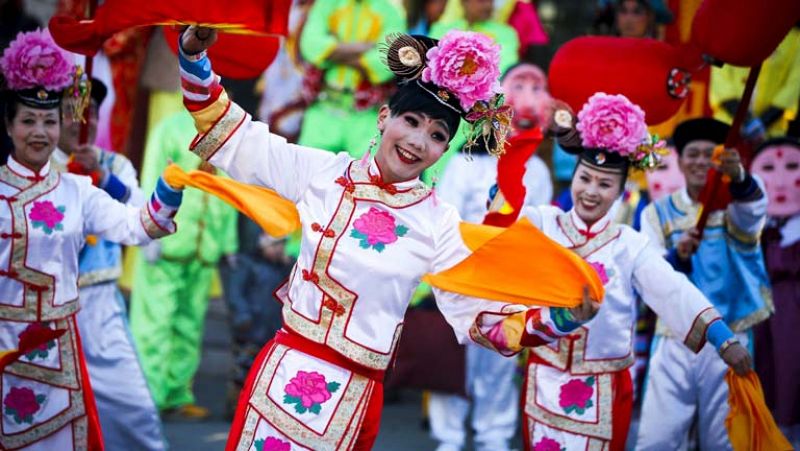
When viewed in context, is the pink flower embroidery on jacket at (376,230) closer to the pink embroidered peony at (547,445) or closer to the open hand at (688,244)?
the pink embroidered peony at (547,445)

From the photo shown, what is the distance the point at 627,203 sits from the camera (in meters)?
7.46

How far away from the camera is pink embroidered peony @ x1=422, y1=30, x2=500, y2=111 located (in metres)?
3.85

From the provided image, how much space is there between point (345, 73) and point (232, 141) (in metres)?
4.68

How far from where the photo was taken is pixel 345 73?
8.51 metres

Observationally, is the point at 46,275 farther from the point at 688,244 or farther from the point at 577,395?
the point at 688,244

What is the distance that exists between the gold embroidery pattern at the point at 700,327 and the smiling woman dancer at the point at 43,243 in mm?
2075

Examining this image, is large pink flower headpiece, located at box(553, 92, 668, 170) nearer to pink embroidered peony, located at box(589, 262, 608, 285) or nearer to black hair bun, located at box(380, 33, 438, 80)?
pink embroidered peony, located at box(589, 262, 608, 285)

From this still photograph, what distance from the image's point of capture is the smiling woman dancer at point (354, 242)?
380 cm

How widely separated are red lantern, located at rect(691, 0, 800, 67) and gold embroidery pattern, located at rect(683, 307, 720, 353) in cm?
122

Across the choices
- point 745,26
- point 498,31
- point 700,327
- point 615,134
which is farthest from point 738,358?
point 498,31

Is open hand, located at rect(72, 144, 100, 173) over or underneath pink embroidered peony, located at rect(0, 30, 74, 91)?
underneath

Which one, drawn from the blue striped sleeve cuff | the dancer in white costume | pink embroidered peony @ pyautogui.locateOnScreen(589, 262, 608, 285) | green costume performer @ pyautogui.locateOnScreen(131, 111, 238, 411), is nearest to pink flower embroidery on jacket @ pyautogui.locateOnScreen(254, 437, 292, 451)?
pink embroidered peony @ pyautogui.locateOnScreen(589, 262, 608, 285)

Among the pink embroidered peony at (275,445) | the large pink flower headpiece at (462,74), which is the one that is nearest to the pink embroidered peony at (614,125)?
the large pink flower headpiece at (462,74)

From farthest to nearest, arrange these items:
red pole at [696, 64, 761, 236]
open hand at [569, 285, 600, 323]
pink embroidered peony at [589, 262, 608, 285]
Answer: red pole at [696, 64, 761, 236] < pink embroidered peony at [589, 262, 608, 285] < open hand at [569, 285, 600, 323]
